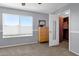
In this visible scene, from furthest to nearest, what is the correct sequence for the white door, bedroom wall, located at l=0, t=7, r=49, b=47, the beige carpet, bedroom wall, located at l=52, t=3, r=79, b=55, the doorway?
the doorway, the white door, bedroom wall, located at l=0, t=7, r=49, b=47, bedroom wall, located at l=52, t=3, r=79, b=55, the beige carpet

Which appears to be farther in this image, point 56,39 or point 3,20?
point 56,39

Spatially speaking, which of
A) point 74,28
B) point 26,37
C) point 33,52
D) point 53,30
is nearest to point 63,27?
point 53,30

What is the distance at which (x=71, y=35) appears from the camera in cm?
346

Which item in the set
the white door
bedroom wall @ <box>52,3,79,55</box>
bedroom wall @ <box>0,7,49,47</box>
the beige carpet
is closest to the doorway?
the white door

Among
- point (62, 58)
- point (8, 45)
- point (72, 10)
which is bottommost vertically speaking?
point (8, 45)

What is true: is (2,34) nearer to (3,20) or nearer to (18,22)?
(3,20)

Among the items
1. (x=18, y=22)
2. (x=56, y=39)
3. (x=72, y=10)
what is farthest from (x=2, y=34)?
(x=72, y=10)

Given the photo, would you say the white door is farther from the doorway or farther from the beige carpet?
the doorway

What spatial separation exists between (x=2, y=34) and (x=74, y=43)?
8.65 ft

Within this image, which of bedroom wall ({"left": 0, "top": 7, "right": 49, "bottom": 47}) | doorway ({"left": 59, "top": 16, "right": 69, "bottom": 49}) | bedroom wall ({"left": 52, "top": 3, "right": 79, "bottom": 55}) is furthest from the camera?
doorway ({"left": 59, "top": 16, "right": 69, "bottom": 49})

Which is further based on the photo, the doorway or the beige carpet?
the doorway

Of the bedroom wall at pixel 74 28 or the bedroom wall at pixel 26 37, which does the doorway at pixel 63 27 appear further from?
the bedroom wall at pixel 74 28

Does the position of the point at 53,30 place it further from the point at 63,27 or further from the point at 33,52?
the point at 33,52

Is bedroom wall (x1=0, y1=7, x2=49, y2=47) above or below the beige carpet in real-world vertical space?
above
